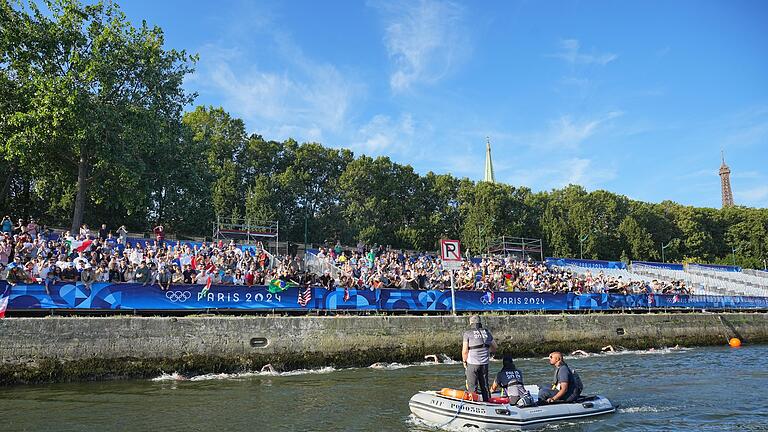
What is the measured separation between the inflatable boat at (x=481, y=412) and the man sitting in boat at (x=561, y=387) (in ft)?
0.64

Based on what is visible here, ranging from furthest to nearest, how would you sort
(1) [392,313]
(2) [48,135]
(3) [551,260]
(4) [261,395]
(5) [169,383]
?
(3) [551,260] → (2) [48,135] → (1) [392,313] → (5) [169,383] → (4) [261,395]

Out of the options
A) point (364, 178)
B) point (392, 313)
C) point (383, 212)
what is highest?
point (364, 178)

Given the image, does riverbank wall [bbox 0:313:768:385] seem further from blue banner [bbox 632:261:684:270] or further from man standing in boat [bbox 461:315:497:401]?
blue banner [bbox 632:261:684:270]

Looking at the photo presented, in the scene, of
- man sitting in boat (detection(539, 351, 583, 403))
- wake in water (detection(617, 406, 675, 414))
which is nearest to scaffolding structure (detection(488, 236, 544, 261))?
wake in water (detection(617, 406, 675, 414))

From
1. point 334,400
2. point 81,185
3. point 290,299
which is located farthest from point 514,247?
point 334,400

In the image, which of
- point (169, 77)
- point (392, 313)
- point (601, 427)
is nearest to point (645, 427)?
point (601, 427)

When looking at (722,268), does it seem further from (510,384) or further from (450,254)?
(510,384)

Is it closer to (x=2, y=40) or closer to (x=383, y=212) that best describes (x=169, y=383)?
(x=2, y=40)

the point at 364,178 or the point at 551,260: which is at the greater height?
the point at 364,178

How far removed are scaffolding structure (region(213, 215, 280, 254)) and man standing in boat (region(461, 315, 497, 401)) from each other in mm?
28524

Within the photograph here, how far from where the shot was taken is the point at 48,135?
28312mm

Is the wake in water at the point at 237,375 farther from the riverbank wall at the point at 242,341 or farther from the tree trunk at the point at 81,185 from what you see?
the tree trunk at the point at 81,185

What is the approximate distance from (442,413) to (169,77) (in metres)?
29.7

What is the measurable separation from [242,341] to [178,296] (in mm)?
2808
